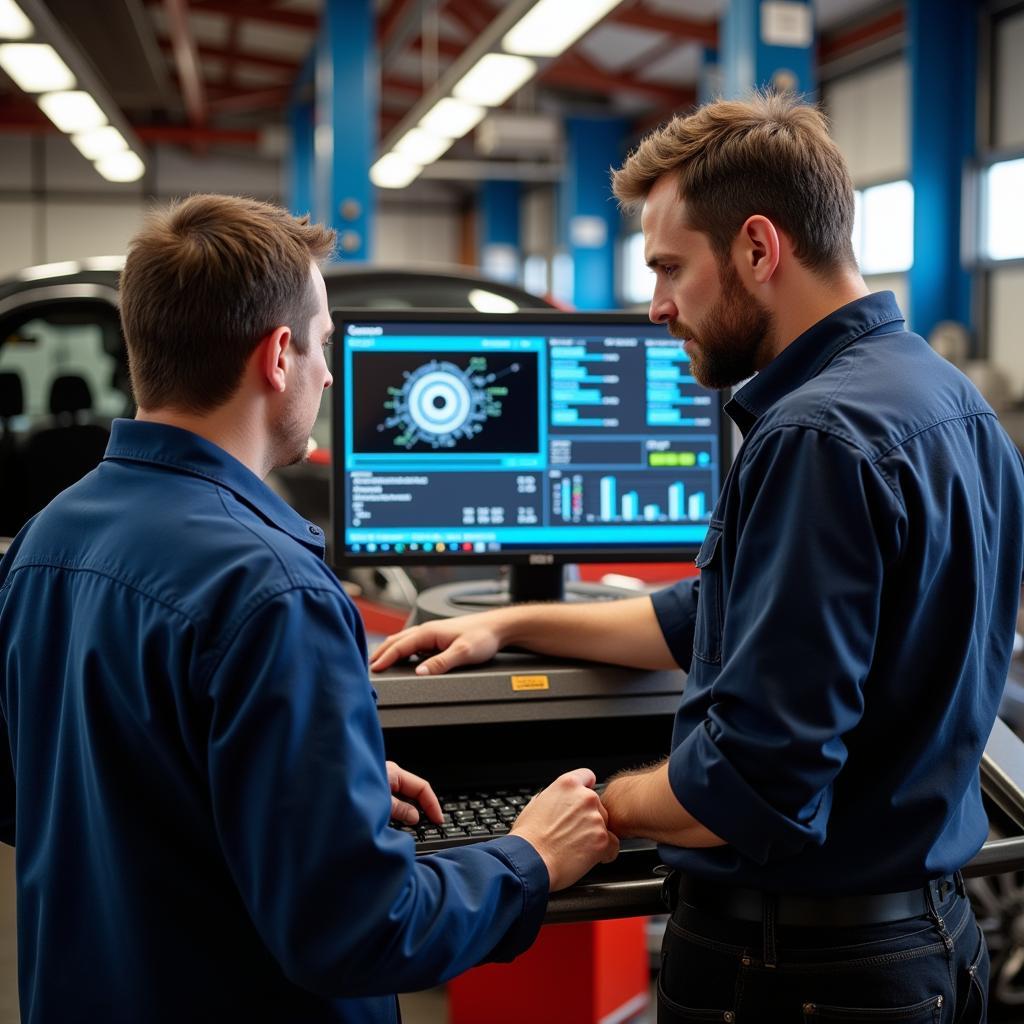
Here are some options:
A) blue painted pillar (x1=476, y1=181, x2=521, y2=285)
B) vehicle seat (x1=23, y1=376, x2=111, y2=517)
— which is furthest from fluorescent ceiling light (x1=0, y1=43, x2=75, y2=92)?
blue painted pillar (x1=476, y1=181, x2=521, y2=285)

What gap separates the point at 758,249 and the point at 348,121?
689 cm

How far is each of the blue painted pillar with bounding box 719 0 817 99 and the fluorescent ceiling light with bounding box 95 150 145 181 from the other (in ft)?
16.4

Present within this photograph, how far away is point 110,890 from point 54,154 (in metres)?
16.0

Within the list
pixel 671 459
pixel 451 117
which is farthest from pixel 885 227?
pixel 671 459

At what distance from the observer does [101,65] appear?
612 centimetres

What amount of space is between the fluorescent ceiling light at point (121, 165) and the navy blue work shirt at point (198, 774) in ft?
26.5

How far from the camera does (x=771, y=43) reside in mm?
4977

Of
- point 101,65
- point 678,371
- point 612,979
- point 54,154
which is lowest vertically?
point 612,979

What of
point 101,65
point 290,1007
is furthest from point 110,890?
point 101,65

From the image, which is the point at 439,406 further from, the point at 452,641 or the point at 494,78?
the point at 494,78

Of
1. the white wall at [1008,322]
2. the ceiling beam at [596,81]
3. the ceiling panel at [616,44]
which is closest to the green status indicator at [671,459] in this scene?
the white wall at [1008,322]

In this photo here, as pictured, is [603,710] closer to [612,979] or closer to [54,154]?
[612,979]

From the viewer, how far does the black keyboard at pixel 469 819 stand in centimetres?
148

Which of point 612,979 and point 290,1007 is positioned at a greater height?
point 290,1007
